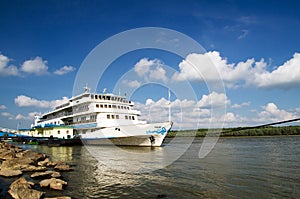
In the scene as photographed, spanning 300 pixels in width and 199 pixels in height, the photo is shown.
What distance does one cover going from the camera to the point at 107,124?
32812mm

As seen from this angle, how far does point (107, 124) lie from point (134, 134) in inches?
189

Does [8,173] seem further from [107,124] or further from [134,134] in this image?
[107,124]

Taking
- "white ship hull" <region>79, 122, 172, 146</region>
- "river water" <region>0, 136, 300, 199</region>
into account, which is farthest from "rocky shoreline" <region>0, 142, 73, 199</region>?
"white ship hull" <region>79, 122, 172, 146</region>

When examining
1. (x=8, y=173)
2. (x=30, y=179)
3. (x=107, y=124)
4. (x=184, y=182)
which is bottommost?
(x=184, y=182)

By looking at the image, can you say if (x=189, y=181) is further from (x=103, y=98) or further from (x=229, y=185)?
(x=103, y=98)

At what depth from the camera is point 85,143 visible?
36812 millimetres

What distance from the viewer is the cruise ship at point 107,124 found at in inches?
1174

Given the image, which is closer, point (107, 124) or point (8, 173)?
point (8, 173)

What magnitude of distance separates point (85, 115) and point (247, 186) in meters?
29.1

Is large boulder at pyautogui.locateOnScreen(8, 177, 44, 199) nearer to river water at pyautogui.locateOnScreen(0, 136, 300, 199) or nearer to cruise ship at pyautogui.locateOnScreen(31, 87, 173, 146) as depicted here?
river water at pyautogui.locateOnScreen(0, 136, 300, 199)

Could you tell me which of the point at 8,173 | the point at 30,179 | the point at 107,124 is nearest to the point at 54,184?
the point at 30,179

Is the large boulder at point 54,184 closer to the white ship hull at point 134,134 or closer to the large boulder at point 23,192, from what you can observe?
the large boulder at point 23,192

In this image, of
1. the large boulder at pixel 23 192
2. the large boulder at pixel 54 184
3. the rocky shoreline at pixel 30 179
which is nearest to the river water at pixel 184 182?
the large boulder at pixel 54 184

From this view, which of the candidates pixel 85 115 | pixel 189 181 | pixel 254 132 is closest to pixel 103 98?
pixel 85 115
